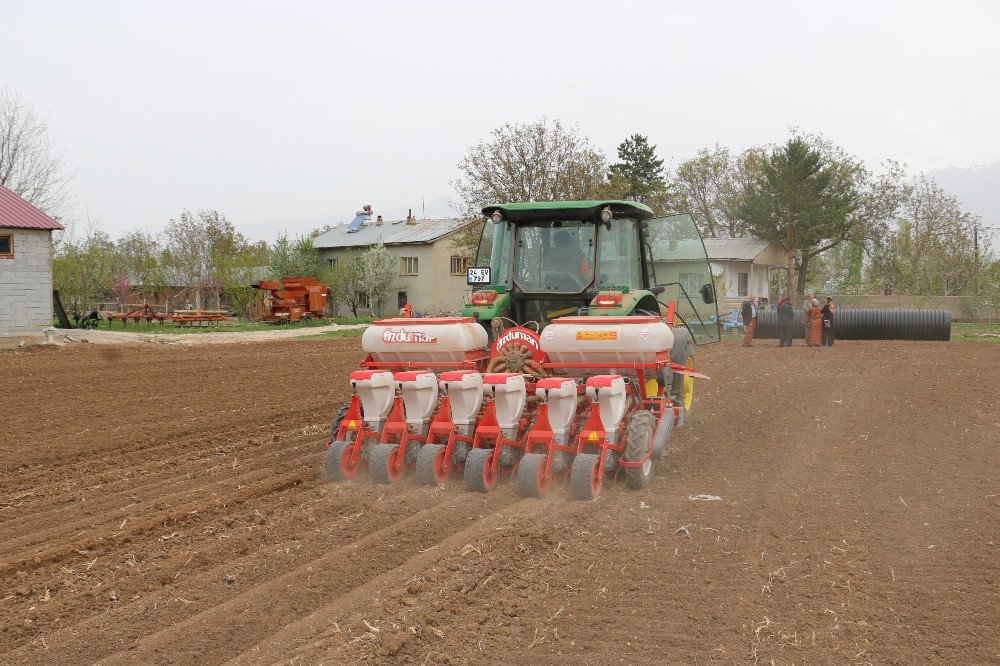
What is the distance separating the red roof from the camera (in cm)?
2386

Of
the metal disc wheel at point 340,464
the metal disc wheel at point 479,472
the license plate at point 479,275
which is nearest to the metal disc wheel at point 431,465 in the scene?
the metal disc wheel at point 479,472

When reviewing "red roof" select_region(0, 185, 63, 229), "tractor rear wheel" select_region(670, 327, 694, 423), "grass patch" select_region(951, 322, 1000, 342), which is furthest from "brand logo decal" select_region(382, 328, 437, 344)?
"grass patch" select_region(951, 322, 1000, 342)

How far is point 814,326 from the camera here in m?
24.1

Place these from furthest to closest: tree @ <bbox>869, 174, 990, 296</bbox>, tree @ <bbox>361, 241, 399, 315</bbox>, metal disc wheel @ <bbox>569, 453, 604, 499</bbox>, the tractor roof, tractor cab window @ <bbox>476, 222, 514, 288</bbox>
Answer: tree @ <bbox>869, 174, 990, 296</bbox>
tree @ <bbox>361, 241, 399, 315</bbox>
tractor cab window @ <bbox>476, 222, 514, 288</bbox>
the tractor roof
metal disc wheel @ <bbox>569, 453, 604, 499</bbox>

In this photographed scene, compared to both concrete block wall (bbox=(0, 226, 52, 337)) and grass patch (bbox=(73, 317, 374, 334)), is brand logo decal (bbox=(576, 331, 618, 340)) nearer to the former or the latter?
concrete block wall (bbox=(0, 226, 52, 337))

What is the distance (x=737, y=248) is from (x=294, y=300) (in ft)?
76.2

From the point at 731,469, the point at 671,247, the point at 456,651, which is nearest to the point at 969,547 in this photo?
the point at 731,469

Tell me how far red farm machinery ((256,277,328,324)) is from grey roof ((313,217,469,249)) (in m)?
9.07

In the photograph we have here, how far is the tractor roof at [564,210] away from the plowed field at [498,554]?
231 centimetres

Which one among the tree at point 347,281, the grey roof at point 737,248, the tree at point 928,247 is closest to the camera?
the tree at point 347,281

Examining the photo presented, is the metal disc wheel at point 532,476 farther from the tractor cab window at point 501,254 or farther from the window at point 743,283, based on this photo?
the window at point 743,283

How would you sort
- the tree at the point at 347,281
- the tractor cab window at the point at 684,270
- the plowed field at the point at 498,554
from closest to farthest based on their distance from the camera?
the plowed field at the point at 498,554 → the tractor cab window at the point at 684,270 → the tree at the point at 347,281

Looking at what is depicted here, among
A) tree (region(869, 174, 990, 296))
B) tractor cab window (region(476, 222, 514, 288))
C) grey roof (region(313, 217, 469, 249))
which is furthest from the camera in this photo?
tree (region(869, 174, 990, 296))

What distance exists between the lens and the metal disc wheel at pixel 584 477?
21.1 ft
